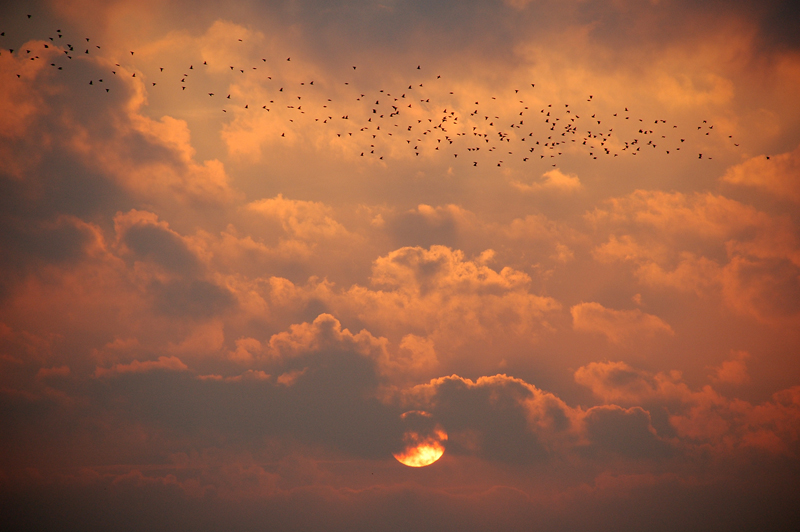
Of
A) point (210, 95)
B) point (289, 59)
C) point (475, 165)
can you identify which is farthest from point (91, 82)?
point (475, 165)

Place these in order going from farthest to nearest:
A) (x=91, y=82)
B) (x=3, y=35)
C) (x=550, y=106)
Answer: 1. (x=550, y=106)
2. (x=91, y=82)
3. (x=3, y=35)

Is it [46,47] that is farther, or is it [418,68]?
[418,68]

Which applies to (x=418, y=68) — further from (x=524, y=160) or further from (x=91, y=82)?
(x=91, y=82)

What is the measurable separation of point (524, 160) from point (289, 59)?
58.9 metres

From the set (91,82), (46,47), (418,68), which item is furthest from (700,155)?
(46,47)

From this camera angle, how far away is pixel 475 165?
374 ft

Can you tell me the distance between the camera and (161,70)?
102375 millimetres

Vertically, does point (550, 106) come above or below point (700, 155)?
above

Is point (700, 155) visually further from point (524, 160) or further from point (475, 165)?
point (475, 165)

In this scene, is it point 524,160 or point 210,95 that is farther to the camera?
point 524,160

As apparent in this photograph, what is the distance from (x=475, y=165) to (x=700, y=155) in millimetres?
51785

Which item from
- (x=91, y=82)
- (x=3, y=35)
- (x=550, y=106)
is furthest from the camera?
(x=550, y=106)

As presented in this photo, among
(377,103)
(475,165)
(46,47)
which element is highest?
(46,47)

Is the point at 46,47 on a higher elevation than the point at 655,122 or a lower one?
higher
